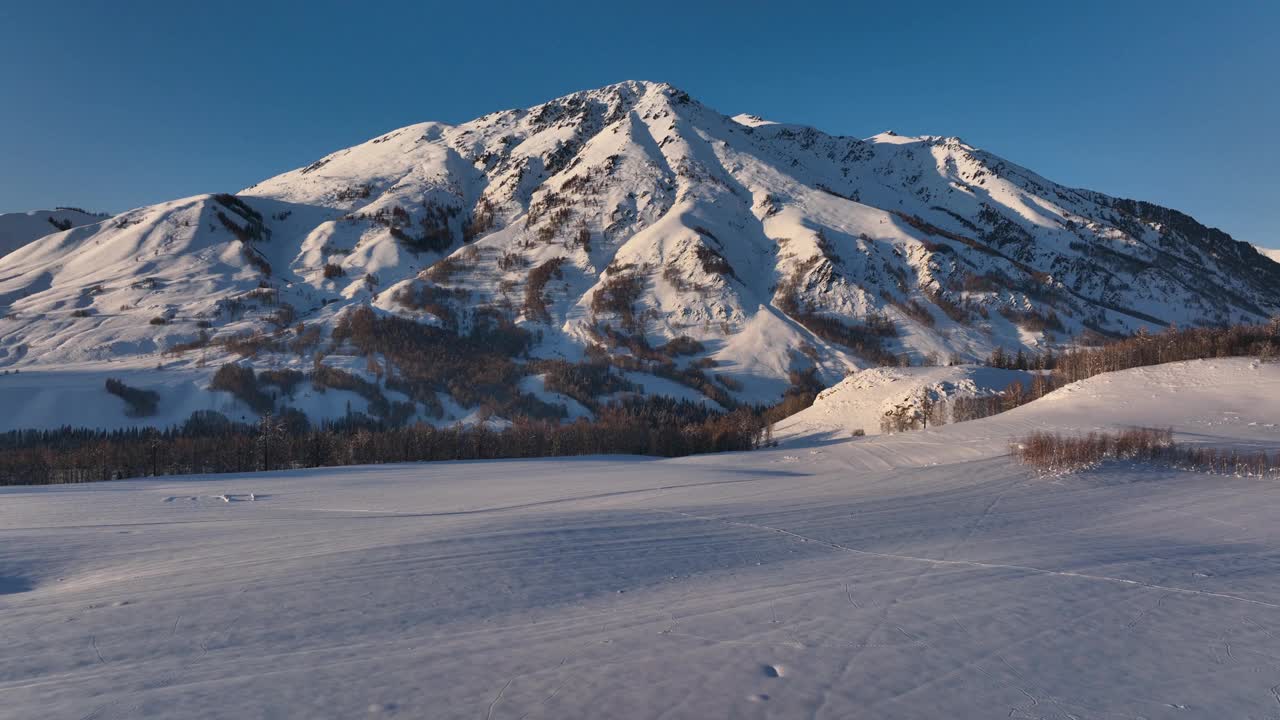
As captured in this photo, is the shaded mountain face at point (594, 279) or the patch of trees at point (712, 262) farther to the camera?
the patch of trees at point (712, 262)

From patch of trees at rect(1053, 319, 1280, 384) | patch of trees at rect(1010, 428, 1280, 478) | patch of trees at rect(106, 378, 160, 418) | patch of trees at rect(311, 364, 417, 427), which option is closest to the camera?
patch of trees at rect(1010, 428, 1280, 478)

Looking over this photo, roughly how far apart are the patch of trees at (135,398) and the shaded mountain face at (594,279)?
16.8 meters

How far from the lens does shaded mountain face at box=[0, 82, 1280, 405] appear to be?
120750mm

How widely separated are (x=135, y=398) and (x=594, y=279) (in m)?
90.5

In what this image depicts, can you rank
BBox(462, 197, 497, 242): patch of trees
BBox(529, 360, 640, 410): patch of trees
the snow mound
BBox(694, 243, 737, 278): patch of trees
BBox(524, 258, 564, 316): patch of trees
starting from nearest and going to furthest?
the snow mound, BBox(529, 360, 640, 410): patch of trees, BBox(524, 258, 564, 316): patch of trees, BBox(694, 243, 737, 278): patch of trees, BBox(462, 197, 497, 242): patch of trees

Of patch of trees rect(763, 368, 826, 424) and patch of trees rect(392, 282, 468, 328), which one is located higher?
patch of trees rect(392, 282, 468, 328)

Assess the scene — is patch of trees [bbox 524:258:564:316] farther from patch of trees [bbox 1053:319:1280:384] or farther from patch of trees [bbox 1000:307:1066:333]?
patch of trees [bbox 1000:307:1066:333]

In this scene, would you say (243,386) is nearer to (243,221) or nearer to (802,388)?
(802,388)

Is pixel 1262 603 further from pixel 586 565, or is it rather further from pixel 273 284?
pixel 273 284

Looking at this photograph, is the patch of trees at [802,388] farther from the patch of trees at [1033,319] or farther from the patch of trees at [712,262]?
the patch of trees at [1033,319]

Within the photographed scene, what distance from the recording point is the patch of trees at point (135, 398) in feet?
273

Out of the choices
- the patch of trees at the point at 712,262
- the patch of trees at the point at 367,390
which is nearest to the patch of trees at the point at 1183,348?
the patch of trees at the point at 712,262

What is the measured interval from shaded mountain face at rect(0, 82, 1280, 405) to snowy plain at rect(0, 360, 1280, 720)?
94574 mm

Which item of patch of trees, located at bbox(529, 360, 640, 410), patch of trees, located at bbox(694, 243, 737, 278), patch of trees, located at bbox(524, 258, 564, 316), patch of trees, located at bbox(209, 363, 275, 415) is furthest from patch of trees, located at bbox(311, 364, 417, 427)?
patch of trees, located at bbox(694, 243, 737, 278)
